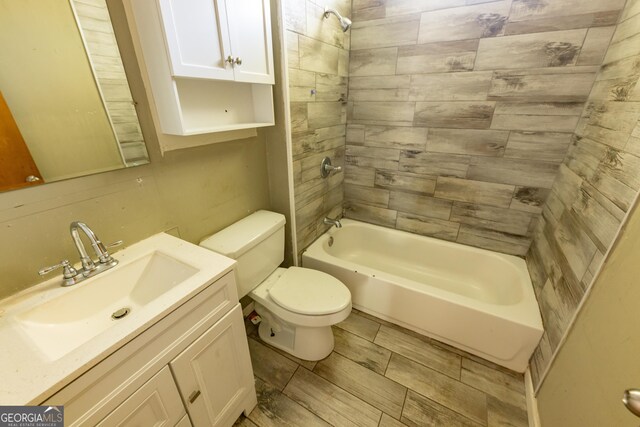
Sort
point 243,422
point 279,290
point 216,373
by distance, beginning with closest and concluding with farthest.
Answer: point 216,373, point 243,422, point 279,290

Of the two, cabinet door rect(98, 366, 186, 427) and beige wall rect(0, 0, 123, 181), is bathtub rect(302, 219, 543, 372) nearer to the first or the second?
cabinet door rect(98, 366, 186, 427)

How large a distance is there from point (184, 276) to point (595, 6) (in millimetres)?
2260

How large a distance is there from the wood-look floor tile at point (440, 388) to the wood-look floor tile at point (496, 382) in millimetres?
53

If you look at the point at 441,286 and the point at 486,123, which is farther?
the point at 441,286

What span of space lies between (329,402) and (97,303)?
1.12m

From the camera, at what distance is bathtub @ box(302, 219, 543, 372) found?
1.42m

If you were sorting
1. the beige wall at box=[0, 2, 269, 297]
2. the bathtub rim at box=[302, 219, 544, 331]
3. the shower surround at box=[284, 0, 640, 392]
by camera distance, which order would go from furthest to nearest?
1. the bathtub rim at box=[302, 219, 544, 331]
2. the shower surround at box=[284, 0, 640, 392]
3. the beige wall at box=[0, 2, 269, 297]

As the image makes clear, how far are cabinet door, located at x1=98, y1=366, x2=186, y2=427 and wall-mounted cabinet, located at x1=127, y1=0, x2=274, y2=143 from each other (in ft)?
2.77

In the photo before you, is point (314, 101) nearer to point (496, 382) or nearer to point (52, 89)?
point (52, 89)

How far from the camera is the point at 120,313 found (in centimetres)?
90

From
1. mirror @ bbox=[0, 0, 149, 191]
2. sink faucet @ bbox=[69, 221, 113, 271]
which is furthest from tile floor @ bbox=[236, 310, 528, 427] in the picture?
mirror @ bbox=[0, 0, 149, 191]

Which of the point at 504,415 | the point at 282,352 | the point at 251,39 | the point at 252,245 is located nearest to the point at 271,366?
the point at 282,352

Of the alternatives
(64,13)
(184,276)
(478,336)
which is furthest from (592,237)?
(64,13)

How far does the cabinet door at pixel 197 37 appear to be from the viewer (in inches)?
33.9
